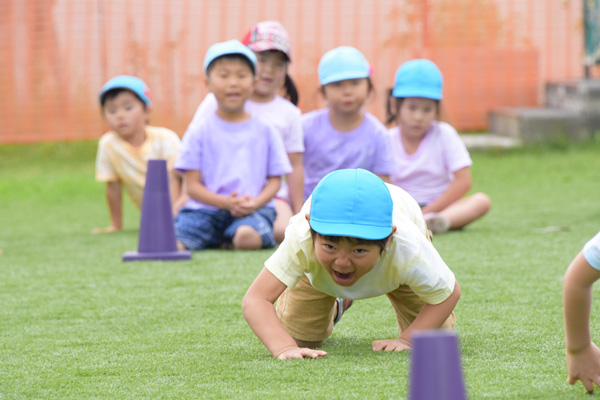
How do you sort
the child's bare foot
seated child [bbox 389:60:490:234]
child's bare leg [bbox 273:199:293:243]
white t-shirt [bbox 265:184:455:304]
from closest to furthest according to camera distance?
white t-shirt [bbox 265:184:455:304], the child's bare foot, child's bare leg [bbox 273:199:293:243], seated child [bbox 389:60:490:234]

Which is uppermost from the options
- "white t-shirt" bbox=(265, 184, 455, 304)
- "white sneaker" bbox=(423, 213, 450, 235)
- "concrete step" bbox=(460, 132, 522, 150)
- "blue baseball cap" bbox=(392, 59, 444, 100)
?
"blue baseball cap" bbox=(392, 59, 444, 100)

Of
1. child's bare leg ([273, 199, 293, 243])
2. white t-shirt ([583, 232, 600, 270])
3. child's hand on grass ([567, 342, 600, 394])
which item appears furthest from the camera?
Result: child's bare leg ([273, 199, 293, 243])

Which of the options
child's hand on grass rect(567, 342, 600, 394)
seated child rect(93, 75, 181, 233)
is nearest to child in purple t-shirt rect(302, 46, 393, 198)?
seated child rect(93, 75, 181, 233)

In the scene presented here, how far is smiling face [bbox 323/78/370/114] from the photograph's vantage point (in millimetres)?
4832

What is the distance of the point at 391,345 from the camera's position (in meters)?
2.46

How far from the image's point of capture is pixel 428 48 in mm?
9477

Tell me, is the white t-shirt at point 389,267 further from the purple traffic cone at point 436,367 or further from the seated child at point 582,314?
the purple traffic cone at point 436,367

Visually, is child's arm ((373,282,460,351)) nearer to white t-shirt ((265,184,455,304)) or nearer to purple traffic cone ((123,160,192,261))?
white t-shirt ((265,184,455,304))

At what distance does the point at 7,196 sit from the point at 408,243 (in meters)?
5.62

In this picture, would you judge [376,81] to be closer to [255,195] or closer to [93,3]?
[93,3]

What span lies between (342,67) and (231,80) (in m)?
0.67

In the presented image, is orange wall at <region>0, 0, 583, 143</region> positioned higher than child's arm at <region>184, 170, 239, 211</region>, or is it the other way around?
orange wall at <region>0, 0, 583, 143</region>

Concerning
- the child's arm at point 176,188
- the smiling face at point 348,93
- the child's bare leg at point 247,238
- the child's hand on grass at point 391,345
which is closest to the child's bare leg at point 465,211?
the smiling face at point 348,93

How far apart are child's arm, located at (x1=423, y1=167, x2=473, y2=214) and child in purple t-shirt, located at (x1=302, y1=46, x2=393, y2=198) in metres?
0.31
